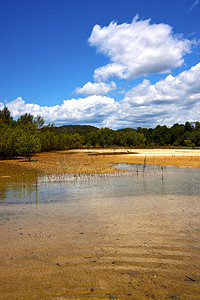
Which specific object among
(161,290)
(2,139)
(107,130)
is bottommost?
(161,290)

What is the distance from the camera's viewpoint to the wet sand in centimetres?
398

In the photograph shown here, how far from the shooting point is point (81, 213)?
848 centimetres

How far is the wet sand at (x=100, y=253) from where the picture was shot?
3982mm

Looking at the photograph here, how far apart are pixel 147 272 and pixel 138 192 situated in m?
7.60

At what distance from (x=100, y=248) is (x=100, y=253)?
0.85 feet

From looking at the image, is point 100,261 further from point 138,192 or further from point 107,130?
point 107,130

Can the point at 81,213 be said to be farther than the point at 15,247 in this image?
Yes

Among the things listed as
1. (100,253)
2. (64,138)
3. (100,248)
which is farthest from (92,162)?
(64,138)

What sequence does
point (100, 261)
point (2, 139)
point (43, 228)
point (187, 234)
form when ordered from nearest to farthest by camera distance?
point (100, 261) < point (187, 234) < point (43, 228) < point (2, 139)

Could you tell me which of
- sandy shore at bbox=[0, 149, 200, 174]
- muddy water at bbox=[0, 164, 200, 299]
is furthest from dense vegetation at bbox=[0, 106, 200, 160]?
muddy water at bbox=[0, 164, 200, 299]

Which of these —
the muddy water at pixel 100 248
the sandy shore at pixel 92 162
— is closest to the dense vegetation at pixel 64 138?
the sandy shore at pixel 92 162

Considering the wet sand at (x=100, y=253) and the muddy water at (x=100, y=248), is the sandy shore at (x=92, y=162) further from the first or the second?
the wet sand at (x=100, y=253)

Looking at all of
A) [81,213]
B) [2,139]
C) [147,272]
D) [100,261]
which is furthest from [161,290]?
[2,139]

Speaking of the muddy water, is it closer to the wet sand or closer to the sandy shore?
the wet sand
